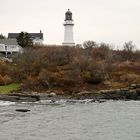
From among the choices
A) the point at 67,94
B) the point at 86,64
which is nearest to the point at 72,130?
the point at 67,94

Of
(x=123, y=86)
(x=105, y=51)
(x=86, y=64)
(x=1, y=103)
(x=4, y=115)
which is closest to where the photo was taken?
(x=4, y=115)

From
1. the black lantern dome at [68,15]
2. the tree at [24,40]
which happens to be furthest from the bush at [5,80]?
the black lantern dome at [68,15]

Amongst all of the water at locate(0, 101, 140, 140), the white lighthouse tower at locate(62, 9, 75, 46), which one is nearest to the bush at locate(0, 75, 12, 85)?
the water at locate(0, 101, 140, 140)

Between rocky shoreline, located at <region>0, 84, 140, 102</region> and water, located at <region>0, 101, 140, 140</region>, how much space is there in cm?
2041

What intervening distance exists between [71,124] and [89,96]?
45.7m

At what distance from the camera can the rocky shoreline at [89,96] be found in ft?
298

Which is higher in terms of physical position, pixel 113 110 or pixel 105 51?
pixel 105 51

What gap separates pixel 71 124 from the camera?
53.2 meters

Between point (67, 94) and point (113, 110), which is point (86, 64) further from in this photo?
point (113, 110)

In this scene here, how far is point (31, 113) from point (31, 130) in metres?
16.6

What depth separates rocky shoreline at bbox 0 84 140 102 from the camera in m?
90.8

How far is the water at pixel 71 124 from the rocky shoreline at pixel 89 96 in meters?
20.4

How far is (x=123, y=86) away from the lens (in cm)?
11069

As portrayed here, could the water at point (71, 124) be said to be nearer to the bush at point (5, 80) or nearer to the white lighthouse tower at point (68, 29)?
the bush at point (5, 80)
